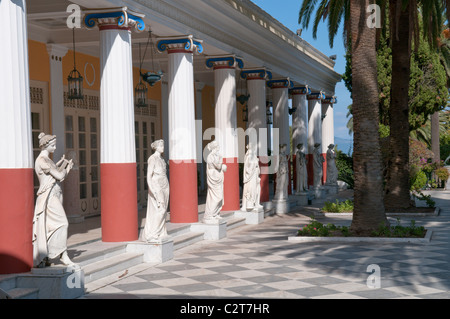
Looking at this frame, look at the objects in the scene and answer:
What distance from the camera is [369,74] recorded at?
13.2 m

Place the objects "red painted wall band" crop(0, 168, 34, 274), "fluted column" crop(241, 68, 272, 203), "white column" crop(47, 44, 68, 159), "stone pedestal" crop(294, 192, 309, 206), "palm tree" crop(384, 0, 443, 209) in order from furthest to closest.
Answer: "stone pedestal" crop(294, 192, 309, 206) < "fluted column" crop(241, 68, 272, 203) < "palm tree" crop(384, 0, 443, 209) < "white column" crop(47, 44, 68, 159) < "red painted wall band" crop(0, 168, 34, 274)

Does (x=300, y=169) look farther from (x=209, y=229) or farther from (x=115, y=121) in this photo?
(x=115, y=121)

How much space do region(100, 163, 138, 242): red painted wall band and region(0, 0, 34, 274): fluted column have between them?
2835 mm

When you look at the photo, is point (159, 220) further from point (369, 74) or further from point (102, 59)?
point (369, 74)

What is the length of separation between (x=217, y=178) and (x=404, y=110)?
6.77 m

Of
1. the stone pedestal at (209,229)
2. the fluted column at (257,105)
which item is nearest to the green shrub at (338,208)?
the fluted column at (257,105)

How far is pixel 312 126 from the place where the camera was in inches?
1070

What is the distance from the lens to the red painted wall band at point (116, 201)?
1083 cm

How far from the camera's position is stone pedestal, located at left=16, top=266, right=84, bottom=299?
7.87 m

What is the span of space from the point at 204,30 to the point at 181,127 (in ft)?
8.86

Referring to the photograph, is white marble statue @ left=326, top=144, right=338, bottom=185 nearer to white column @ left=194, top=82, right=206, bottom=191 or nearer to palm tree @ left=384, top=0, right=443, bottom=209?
white column @ left=194, top=82, right=206, bottom=191

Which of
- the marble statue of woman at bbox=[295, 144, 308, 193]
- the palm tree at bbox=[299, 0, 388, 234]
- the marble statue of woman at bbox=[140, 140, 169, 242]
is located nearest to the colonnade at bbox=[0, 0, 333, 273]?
the marble statue of woman at bbox=[140, 140, 169, 242]

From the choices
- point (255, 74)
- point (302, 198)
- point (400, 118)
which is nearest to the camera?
point (400, 118)

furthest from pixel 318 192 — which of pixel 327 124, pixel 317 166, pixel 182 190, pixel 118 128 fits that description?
pixel 118 128
